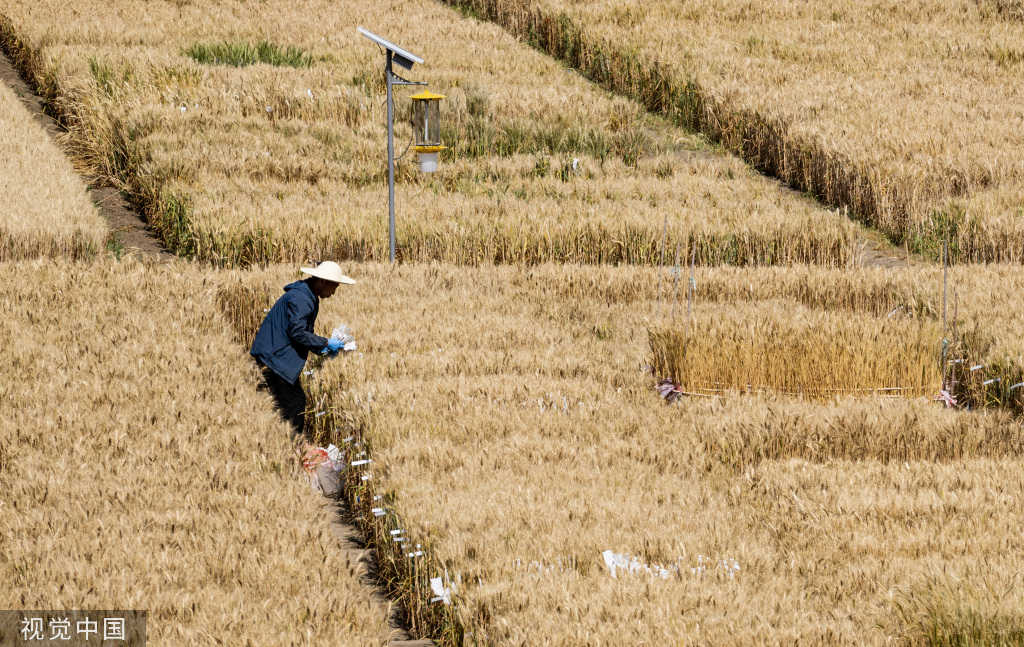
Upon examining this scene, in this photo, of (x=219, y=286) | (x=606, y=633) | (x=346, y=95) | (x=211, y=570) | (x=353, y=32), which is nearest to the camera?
(x=606, y=633)

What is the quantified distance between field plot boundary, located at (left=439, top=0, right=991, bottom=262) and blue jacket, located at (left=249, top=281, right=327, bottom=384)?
32.2ft

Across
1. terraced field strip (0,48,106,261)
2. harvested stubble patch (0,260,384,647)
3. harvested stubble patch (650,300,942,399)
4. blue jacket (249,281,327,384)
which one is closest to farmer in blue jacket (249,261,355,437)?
blue jacket (249,281,327,384)

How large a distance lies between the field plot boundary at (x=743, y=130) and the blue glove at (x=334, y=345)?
9536 mm

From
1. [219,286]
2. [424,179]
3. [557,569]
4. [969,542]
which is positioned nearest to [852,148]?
[424,179]

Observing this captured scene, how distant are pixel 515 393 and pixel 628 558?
8.94 feet

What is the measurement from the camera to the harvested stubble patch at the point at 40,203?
41.8 feet

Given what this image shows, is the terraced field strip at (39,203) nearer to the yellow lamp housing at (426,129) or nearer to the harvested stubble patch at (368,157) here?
the harvested stubble patch at (368,157)

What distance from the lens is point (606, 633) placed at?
15.7ft

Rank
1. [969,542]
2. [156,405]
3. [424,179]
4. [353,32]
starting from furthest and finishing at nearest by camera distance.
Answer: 1. [353,32]
2. [424,179]
3. [156,405]
4. [969,542]

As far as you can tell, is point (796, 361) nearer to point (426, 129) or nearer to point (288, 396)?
point (288, 396)

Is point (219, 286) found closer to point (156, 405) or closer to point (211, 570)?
point (156, 405)

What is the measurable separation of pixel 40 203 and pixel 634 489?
407 inches

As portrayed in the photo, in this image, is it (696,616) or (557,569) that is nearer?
(696,616)

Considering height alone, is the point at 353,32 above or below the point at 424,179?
above
